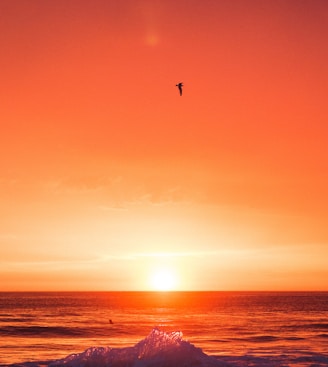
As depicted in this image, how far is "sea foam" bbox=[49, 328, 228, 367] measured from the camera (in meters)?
30.4

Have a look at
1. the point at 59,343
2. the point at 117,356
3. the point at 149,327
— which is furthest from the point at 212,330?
the point at 117,356

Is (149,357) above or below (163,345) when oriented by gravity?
below

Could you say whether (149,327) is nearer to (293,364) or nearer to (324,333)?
(324,333)

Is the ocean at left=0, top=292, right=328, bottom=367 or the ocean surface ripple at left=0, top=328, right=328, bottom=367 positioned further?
the ocean at left=0, top=292, right=328, bottom=367

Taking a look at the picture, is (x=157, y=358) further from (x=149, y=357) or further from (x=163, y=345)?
(x=163, y=345)

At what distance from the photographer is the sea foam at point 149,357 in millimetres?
30422

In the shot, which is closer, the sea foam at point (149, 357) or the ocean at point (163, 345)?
the sea foam at point (149, 357)

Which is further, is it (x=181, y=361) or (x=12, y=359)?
(x=12, y=359)

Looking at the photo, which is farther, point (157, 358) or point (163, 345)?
point (163, 345)

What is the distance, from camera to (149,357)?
31.2 metres

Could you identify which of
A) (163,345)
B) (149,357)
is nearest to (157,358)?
(149,357)

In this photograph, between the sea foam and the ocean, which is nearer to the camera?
the sea foam

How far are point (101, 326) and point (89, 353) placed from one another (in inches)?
1416

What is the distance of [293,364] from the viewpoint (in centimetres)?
3281
